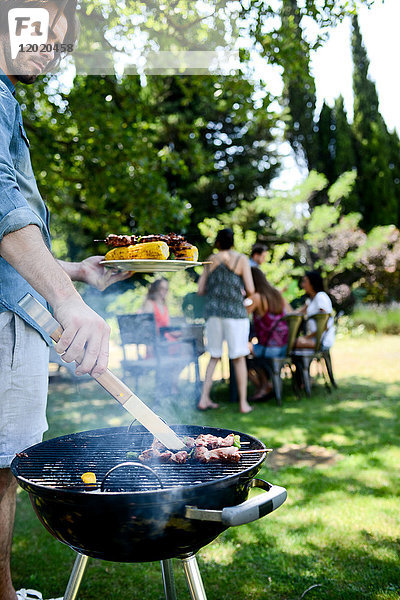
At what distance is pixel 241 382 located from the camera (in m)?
5.80

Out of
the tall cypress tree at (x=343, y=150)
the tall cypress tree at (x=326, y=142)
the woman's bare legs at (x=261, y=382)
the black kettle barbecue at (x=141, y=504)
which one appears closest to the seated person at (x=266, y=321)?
the woman's bare legs at (x=261, y=382)

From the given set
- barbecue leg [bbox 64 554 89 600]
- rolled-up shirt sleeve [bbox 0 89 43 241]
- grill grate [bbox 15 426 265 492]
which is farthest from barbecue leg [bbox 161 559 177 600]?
rolled-up shirt sleeve [bbox 0 89 43 241]

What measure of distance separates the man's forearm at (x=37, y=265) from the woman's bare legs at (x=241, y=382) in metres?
4.65

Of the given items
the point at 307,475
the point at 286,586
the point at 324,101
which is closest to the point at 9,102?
the point at 286,586

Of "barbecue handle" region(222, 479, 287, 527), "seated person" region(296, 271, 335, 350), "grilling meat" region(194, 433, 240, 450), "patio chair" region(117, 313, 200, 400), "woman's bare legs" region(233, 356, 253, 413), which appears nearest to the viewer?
"barbecue handle" region(222, 479, 287, 527)

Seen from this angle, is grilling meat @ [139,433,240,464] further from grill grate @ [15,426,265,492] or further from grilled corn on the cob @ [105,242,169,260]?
grilled corn on the cob @ [105,242,169,260]

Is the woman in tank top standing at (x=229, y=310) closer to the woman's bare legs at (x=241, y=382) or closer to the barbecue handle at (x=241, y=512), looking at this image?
the woman's bare legs at (x=241, y=382)

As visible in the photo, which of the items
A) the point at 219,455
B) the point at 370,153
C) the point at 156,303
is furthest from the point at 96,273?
the point at 370,153

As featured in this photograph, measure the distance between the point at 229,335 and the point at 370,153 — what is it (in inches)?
749

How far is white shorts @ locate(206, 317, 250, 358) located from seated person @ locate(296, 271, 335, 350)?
104 cm

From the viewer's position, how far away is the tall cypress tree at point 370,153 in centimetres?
2094

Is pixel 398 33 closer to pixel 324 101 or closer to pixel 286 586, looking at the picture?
pixel 286 586

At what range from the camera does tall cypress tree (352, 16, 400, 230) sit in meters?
20.9

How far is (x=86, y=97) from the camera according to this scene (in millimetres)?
6797
